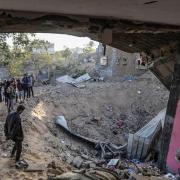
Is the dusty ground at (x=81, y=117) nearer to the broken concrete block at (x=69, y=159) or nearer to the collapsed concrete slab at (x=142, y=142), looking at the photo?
the broken concrete block at (x=69, y=159)

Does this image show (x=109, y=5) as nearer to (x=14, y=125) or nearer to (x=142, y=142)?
(x=14, y=125)

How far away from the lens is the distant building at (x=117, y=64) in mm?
27859

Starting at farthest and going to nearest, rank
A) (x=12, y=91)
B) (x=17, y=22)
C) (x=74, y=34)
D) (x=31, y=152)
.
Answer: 1. (x=12, y=91)
2. (x=31, y=152)
3. (x=74, y=34)
4. (x=17, y=22)

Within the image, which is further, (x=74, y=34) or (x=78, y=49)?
(x=78, y=49)

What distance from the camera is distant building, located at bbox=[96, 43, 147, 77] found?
2786 centimetres

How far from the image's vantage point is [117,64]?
28578 millimetres

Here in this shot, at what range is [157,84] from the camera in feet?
81.6

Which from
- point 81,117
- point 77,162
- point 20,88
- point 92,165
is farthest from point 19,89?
point 92,165

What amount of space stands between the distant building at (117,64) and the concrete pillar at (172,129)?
1688 centimetres

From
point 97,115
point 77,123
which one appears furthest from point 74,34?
point 97,115

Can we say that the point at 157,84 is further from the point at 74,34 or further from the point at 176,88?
the point at 74,34

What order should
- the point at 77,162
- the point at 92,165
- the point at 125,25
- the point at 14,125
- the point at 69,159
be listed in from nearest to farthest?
the point at 125,25, the point at 14,125, the point at 92,165, the point at 77,162, the point at 69,159

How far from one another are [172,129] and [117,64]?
18.4 meters

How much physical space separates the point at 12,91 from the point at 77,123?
4772mm
